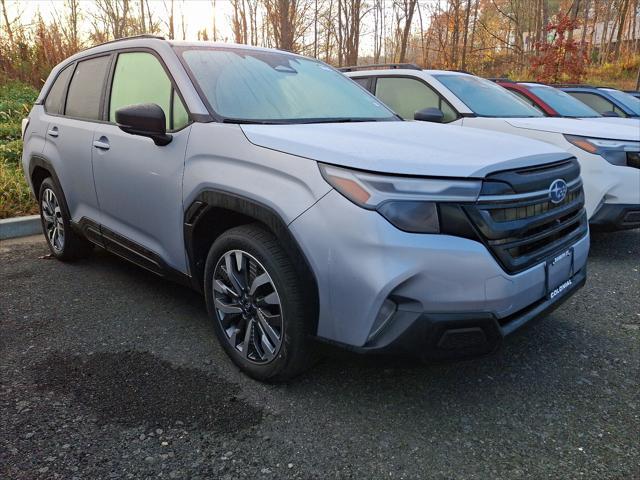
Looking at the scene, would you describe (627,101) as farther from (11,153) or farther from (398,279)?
(11,153)

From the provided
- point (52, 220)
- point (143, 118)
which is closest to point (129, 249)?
point (143, 118)

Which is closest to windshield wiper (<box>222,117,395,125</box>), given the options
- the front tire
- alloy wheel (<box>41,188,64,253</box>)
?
the front tire

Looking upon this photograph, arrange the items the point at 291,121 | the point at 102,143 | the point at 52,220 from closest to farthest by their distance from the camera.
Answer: the point at 291,121 → the point at 102,143 → the point at 52,220

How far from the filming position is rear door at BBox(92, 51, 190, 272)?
9.01 ft

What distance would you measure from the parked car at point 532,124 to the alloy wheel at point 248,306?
224 centimetres

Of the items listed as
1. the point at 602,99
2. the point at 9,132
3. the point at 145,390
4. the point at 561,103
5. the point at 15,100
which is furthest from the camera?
the point at 602,99

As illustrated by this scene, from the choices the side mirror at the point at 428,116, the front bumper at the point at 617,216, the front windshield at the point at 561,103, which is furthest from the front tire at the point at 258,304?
the front windshield at the point at 561,103

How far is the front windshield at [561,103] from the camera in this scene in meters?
6.41

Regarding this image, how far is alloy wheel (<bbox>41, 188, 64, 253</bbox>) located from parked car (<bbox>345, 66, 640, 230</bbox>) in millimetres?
3006

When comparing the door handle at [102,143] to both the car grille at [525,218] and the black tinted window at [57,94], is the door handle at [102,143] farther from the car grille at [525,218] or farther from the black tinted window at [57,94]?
the car grille at [525,218]

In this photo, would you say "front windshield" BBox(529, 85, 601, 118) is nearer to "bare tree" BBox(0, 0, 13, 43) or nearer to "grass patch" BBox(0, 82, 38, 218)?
"grass patch" BBox(0, 82, 38, 218)

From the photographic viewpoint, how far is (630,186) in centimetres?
437

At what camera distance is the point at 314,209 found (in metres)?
2.03

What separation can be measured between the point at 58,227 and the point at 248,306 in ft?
8.49
